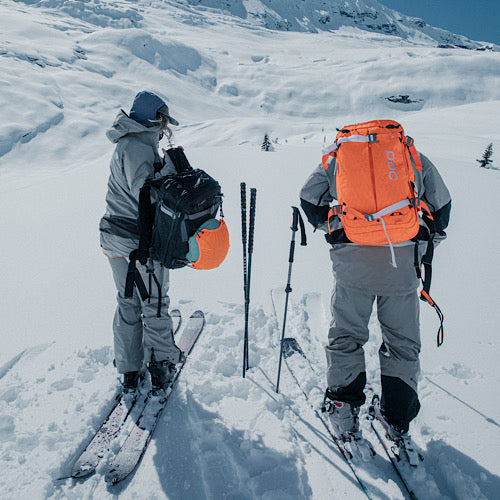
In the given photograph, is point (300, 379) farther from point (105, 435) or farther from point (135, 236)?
point (135, 236)

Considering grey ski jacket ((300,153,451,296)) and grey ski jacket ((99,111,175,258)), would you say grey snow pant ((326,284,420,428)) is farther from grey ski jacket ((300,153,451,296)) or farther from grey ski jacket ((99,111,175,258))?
grey ski jacket ((99,111,175,258))

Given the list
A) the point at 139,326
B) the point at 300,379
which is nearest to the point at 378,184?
the point at 300,379

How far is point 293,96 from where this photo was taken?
71062mm

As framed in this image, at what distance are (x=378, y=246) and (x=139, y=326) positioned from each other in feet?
6.52

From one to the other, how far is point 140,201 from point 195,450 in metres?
1.77

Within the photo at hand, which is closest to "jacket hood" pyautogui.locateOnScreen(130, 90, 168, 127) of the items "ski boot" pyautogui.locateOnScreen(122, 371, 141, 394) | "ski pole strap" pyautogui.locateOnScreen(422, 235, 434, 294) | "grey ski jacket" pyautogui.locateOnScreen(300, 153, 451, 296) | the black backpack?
the black backpack

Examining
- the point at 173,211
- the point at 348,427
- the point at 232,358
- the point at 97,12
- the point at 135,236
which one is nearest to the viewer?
the point at 173,211

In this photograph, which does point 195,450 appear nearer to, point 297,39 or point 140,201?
point 140,201

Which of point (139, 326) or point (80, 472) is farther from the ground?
point (139, 326)

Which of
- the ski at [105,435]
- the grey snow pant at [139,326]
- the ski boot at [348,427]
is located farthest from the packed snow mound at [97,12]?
the ski boot at [348,427]

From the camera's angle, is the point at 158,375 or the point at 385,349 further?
the point at 158,375

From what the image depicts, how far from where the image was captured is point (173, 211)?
2.19m

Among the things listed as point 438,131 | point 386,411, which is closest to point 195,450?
point 386,411

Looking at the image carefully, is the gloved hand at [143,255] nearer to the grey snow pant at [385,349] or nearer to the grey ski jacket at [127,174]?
the grey ski jacket at [127,174]
